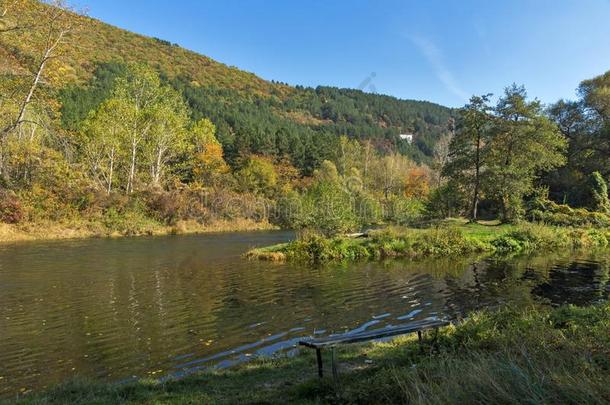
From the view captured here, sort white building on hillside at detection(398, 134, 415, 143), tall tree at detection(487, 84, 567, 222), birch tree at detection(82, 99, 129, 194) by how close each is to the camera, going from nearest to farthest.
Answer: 1. tall tree at detection(487, 84, 567, 222)
2. birch tree at detection(82, 99, 129, 194)
3. white building on hillside at detection(398, 134, 415, 143)

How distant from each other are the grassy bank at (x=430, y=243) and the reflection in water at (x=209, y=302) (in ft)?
8.06

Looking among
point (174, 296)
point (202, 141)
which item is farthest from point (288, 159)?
point (174, 296)

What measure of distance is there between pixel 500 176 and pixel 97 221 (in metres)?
39.8

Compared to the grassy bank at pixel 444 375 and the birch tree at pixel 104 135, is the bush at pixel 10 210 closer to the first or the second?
the birch tree at pixel 104 135

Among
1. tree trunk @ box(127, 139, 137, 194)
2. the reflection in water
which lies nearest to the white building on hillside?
tree trunk @ box(127, 139, 137, 194)

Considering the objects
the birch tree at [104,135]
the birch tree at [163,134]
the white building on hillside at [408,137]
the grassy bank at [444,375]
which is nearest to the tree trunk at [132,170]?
the birch tree at [104,135]

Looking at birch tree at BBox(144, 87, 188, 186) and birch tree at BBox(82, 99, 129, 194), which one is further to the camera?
birch tree at BBox(144, 87, 188, 186)

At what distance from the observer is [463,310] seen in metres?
14.5

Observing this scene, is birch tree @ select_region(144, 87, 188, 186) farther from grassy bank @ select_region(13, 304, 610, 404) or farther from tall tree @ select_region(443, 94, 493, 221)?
grassy bank @ select_region(13, 304, 610, 404)

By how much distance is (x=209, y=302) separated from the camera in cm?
1614

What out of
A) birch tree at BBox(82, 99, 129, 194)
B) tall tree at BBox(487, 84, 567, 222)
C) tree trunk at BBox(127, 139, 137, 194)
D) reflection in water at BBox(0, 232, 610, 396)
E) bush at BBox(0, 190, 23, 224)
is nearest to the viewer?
reflection in water at BBox(0, 232, 610, 396)

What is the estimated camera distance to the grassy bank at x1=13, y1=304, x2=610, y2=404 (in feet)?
14.1

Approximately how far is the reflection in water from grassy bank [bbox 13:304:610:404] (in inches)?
71.5

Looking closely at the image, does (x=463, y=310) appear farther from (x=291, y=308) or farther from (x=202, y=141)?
(x=202, y=141)
